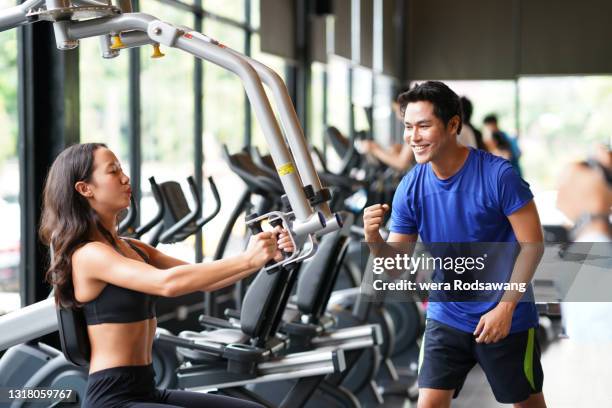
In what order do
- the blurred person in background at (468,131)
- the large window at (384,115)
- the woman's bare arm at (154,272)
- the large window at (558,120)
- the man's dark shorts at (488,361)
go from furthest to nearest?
the large window at (558,120), the large window at (384,115), the blurred person in background at (468,131), the man's dark shorts at (488,361), the woman's bare arm at (154,272)

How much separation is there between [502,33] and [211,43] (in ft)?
34.8

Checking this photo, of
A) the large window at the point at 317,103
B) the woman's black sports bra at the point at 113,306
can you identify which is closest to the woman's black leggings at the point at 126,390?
the woman's black sports bra at the point at 113,306

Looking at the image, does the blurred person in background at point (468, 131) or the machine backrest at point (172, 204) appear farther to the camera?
the blurred person in background at point (468, 131)

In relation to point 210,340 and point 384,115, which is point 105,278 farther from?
point 384,115

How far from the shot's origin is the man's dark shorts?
2580 mm

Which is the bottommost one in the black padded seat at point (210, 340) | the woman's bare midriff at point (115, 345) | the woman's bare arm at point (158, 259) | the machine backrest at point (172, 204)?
the black padded seat at point (210, 340)

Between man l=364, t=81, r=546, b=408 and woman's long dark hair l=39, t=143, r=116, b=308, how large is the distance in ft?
2.50

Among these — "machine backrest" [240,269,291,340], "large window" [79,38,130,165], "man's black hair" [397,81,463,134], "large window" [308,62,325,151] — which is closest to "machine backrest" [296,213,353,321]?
"machine backrest" [240,269,291,340]

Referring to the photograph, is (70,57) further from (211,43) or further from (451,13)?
A: (451,13)

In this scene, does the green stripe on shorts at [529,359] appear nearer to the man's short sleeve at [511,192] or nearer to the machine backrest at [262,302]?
the man's short sleeve at [511,192]

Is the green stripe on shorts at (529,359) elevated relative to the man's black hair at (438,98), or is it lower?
lower

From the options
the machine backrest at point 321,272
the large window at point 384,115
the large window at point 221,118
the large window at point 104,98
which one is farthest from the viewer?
the large window at point 384,115

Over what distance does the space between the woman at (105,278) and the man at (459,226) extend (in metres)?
0.51

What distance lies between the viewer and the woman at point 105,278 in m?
2.31
